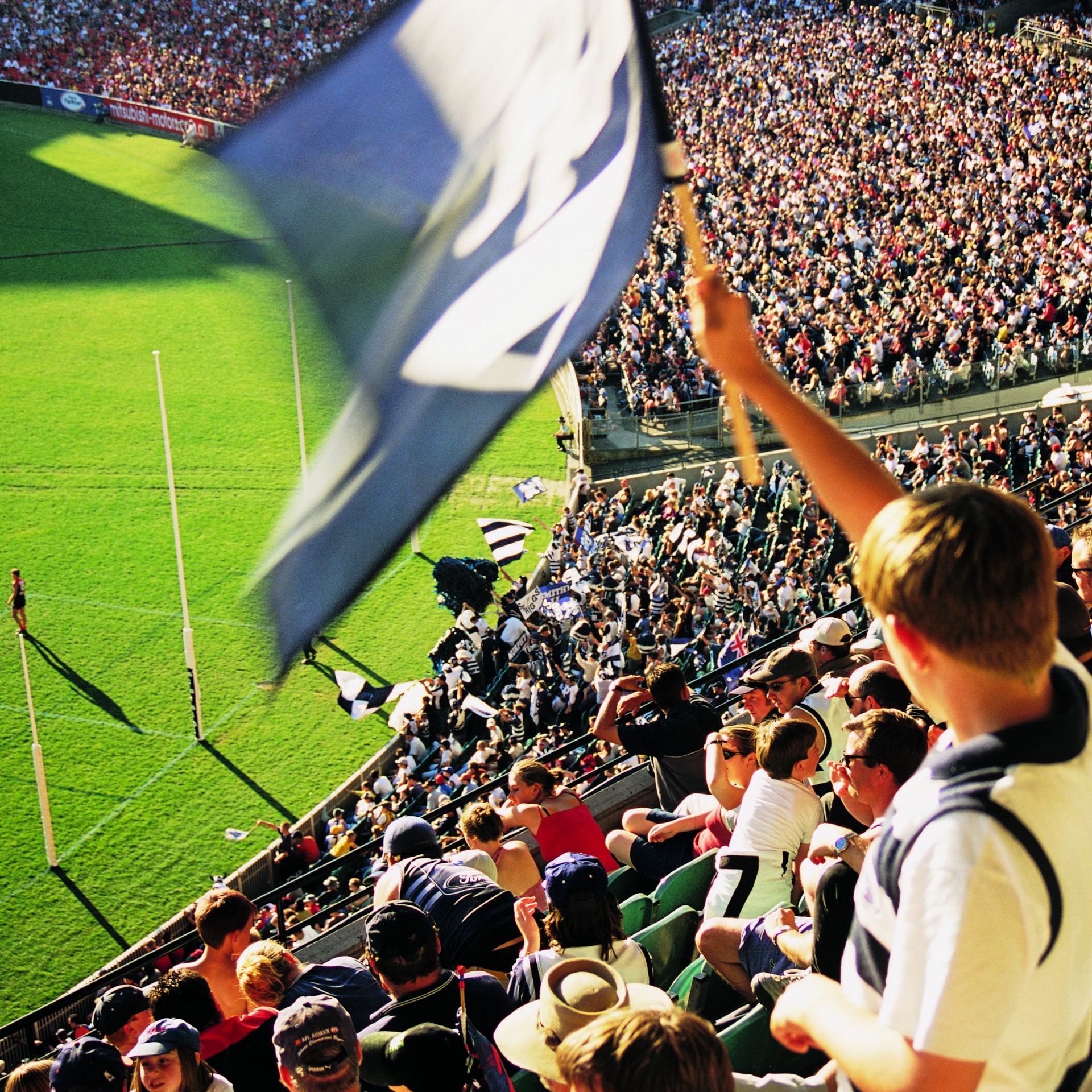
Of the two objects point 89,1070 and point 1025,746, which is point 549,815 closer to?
point 89,1070

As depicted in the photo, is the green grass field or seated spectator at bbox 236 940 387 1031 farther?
the green grass field

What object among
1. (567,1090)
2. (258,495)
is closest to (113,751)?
(258,495)

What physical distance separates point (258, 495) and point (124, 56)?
3318 cm

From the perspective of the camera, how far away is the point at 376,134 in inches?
139

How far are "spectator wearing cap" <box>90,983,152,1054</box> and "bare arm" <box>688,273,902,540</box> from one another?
3349mm

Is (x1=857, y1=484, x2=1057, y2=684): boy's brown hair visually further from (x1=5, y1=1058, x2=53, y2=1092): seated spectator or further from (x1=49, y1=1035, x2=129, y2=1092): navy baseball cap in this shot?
(x1=5, y1=1058, x2=53, y2=1092): seated spectator

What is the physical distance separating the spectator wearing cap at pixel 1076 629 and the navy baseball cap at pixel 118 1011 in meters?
3.43

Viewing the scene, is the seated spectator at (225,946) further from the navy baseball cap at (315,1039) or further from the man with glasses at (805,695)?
the man with glasses at (805,695)

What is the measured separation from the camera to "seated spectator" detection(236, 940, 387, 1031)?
13.1ft

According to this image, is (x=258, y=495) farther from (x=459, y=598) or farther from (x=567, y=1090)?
(x=567, y=1090)

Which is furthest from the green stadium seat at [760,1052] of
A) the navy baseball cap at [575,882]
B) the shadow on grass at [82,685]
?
the shadow on grass at [82,685]

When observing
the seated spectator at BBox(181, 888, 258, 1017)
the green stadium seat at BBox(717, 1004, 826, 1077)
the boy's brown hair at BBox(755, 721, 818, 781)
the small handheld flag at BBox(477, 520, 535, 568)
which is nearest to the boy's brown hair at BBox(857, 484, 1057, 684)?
the green stadium seat at BBox(717, 1004, 826, 1077)

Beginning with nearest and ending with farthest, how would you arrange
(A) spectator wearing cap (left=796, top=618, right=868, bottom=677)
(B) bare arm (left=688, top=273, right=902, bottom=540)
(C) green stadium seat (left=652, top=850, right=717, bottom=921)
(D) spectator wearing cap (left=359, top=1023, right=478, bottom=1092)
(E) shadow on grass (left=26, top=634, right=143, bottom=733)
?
(B) bare arm (left=688, top=273, right=902, bottom=540)
(D) spectator wearing cap (left=359, top=1023, right=478, bottom=1092)
(C) green stadium seat (left=652, top=850, right=717, bottom=921)
(A) spectator wearing cap (left=796, top=618, right=868, bottom=677)
(E) shadow on grass (left=26, top=634, right=143, bottom=733)

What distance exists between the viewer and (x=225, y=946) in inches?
186
